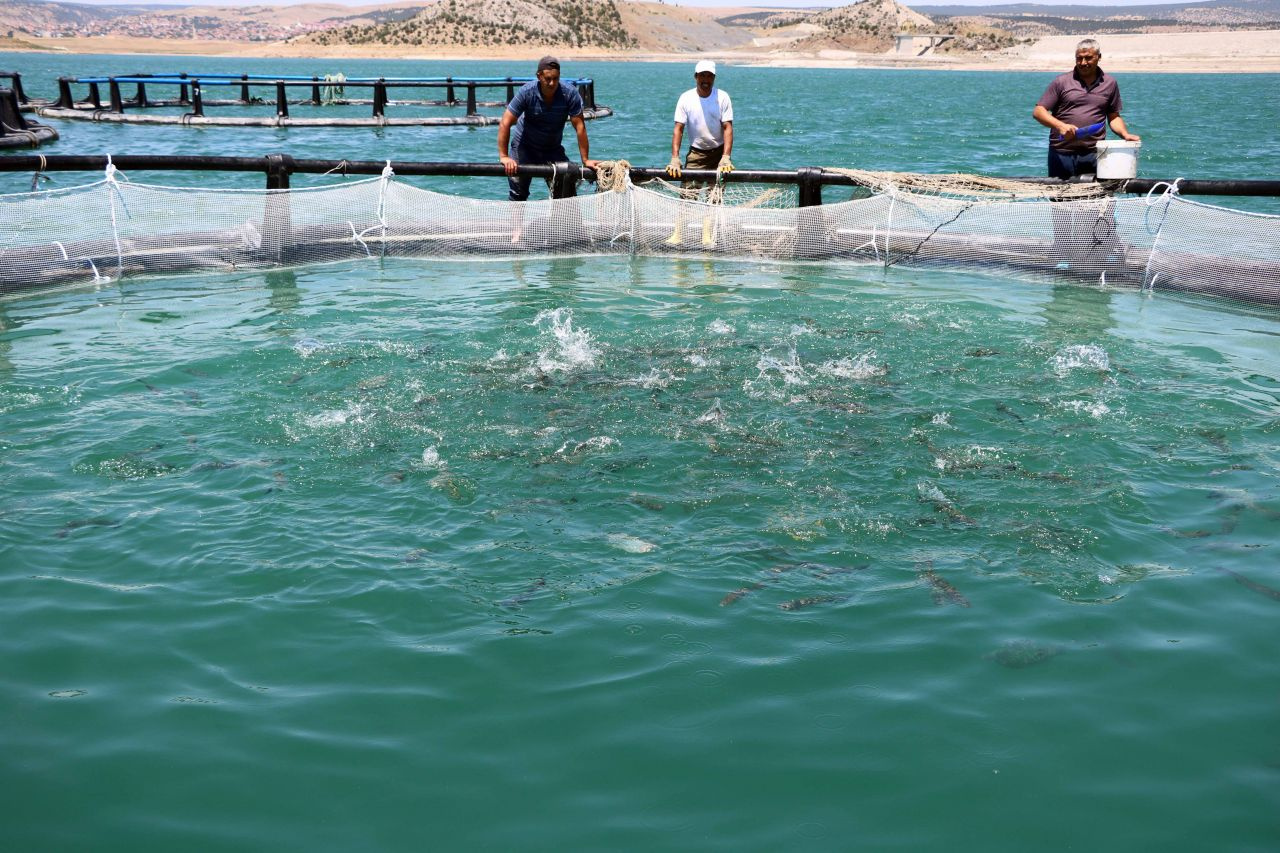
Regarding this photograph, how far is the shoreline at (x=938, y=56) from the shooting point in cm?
13862

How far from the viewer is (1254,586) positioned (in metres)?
5.91

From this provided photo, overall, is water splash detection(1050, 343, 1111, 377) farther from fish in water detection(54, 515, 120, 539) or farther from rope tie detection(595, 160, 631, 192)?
fish in water detection(54, 515, 120, 539)

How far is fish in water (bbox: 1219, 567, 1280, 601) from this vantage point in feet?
19.1

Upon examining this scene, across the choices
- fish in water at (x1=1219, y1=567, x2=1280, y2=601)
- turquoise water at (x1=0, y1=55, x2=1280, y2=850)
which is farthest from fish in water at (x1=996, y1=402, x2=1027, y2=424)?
fish in water at (x1=1219, y1=567, x2=1280, y2=601)

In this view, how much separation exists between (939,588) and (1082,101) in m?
8.68

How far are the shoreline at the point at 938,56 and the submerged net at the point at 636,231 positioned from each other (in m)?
137

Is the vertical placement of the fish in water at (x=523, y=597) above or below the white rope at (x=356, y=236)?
below

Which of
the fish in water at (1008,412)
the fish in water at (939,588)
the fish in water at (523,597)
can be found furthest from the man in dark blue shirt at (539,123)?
the fish in water at (939,588)

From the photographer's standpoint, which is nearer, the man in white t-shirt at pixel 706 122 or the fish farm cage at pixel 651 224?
the fish farm cage at pixel 651 224

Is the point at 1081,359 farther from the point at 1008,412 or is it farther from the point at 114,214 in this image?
the point at 114,214

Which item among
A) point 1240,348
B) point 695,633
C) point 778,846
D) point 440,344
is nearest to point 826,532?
point 695,633

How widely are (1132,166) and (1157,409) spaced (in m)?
4.99

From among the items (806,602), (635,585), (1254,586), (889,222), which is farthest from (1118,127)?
(635,585)

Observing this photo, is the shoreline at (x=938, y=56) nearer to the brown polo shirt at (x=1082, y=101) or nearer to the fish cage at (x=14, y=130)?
the fish cage at (x=14, y=130)
